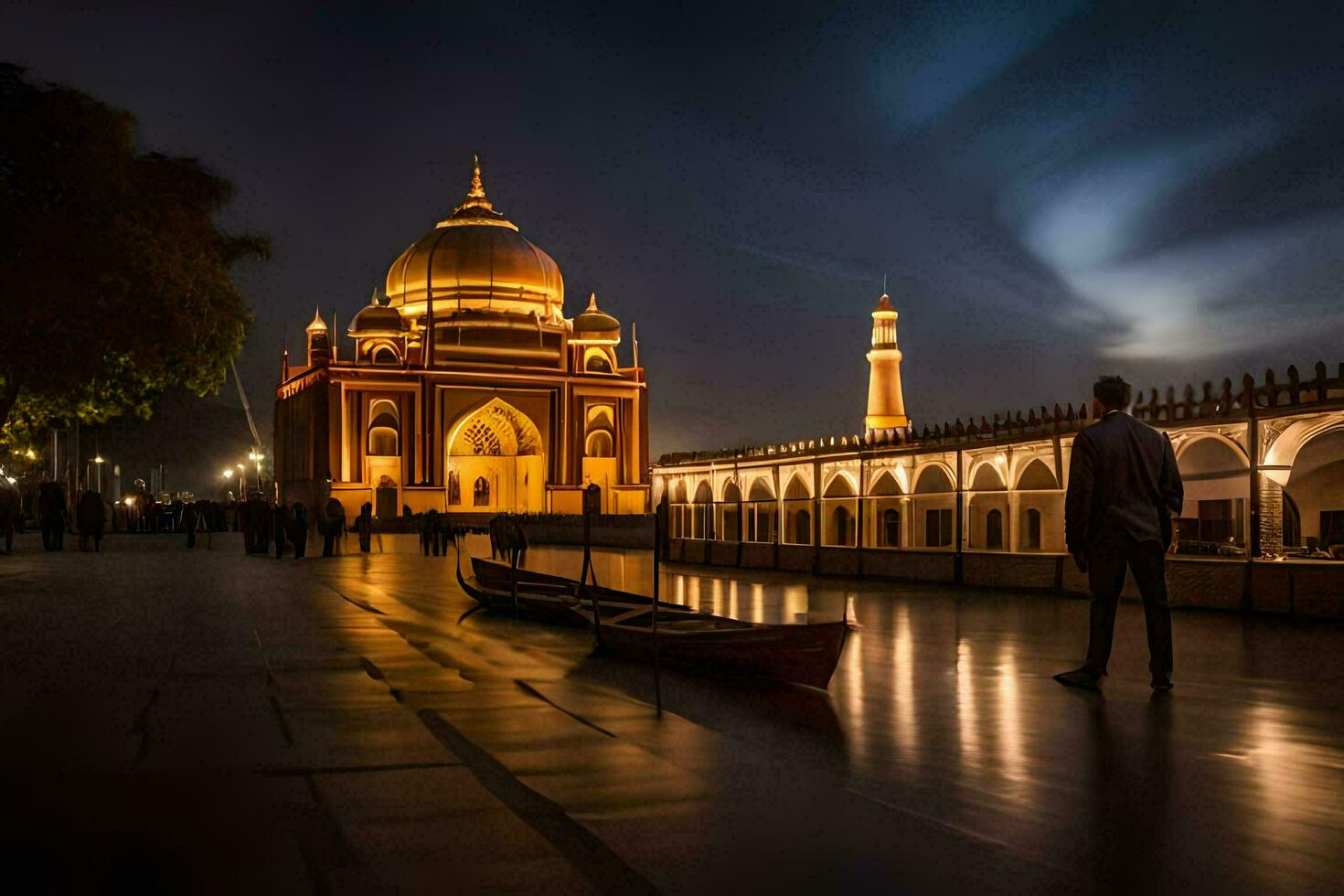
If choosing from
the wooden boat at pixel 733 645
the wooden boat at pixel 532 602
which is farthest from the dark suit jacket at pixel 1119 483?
the wooden boat at pixel 532 602

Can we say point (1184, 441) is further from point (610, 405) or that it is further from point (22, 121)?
point (610, 405)

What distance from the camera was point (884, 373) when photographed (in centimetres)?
6334

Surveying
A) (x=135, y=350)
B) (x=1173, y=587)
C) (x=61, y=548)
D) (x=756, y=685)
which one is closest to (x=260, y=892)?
(x=756, y=685)

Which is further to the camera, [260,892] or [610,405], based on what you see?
[610,405]

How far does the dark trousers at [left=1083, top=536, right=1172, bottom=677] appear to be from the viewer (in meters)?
8.42

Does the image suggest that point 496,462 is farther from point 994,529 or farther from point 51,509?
point 51,509

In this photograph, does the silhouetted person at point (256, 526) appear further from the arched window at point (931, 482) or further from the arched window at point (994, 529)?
the arched window at point (994, 529)

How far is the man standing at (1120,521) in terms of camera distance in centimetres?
845

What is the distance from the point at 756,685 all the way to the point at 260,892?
5.23 m

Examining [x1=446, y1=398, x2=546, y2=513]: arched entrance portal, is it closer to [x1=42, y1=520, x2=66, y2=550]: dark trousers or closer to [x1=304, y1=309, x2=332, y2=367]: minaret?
[x1=304, y1=309, x2=332, y2=367]: minaret

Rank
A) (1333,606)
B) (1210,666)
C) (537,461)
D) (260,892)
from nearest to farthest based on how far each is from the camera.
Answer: (260,892) → (1210,666) → (1333,606) → (537,461)

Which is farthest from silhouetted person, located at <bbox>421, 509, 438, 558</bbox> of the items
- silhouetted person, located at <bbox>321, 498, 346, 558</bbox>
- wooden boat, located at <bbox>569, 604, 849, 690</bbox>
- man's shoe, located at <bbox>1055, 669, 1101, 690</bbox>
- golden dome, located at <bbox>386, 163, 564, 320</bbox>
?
golden dome, located at <bbox>386, 163, 564, 320</bbox>

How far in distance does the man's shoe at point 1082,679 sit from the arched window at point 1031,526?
28255 millimetres

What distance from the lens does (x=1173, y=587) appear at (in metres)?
16.3
